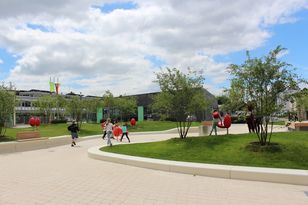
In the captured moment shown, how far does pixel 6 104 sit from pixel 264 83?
15366mm

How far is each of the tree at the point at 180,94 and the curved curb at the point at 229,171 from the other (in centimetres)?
561

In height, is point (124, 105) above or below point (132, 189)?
above

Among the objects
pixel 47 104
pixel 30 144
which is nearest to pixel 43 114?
pixel 47 104

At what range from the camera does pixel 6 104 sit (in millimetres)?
20969

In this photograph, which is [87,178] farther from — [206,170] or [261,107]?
[261,107]

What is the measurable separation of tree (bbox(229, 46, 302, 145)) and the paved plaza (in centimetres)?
374

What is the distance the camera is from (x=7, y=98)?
69.0 feet

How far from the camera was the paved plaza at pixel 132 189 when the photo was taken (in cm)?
723

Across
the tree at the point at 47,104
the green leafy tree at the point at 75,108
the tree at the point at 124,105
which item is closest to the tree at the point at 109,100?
the tree at the point at 124,105

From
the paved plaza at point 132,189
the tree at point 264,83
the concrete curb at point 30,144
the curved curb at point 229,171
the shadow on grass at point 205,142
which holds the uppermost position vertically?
the tree at point 264,83

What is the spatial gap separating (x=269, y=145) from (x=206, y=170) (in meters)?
3.20

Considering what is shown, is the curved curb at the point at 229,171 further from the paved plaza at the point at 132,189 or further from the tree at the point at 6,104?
the tree at the point at 6,104

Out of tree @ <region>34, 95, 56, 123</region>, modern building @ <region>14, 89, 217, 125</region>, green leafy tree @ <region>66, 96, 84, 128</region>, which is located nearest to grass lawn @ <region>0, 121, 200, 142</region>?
green leafy tree @ <region>66, 96, 84, 128</region>

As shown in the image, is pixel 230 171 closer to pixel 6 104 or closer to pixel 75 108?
pixel 6 104
